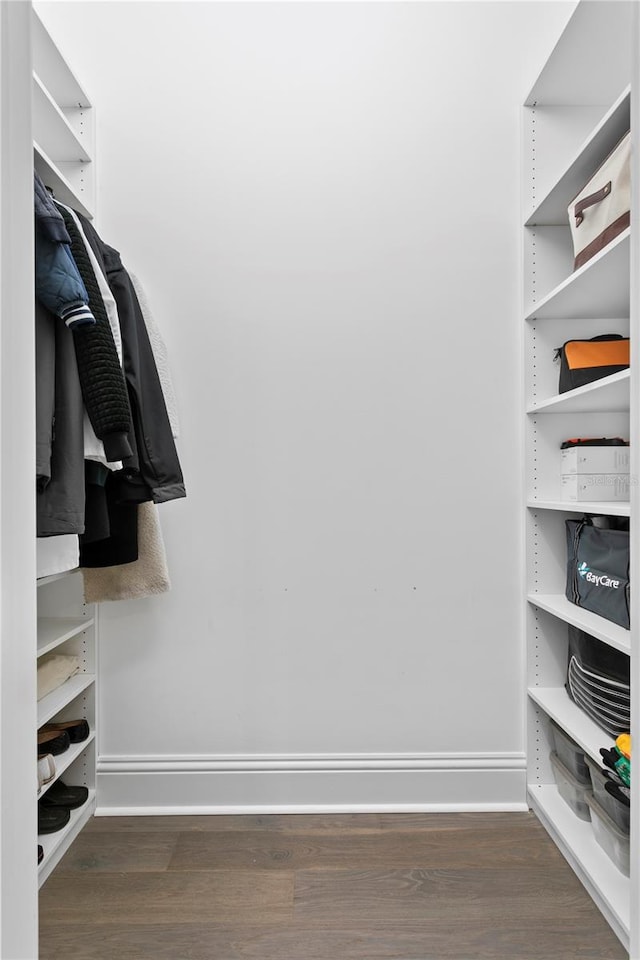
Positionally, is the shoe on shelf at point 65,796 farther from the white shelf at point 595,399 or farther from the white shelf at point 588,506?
the white shelf at point 595,399

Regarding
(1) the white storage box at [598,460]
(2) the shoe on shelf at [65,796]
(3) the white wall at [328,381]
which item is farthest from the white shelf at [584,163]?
(2) the shoe on shelf at [65,796]

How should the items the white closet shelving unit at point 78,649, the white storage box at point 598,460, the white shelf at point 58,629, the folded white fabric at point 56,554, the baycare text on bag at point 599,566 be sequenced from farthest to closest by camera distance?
the white closet shelving unit at point 78,649
the white storage box at point 598,460
the white shelf at point 58,629
the baycare text on bag at point 599,566
the folded white fabric at point 56,554

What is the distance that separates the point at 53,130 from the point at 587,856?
7.52 feet

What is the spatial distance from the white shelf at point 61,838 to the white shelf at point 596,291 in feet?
6.26

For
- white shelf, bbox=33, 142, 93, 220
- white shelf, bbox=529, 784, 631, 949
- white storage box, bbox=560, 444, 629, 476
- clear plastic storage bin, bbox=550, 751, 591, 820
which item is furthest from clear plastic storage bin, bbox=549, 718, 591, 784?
white shelf, bbox=33, 142, 93, 220

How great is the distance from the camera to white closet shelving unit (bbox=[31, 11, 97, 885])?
5.25 feet

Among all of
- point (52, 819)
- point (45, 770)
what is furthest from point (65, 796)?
point (45, 770)

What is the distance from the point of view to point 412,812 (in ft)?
5.82

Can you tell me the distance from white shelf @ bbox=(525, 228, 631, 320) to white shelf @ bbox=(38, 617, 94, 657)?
158 centimetres

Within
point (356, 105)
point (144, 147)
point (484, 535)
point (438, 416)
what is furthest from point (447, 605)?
point (144, 147)

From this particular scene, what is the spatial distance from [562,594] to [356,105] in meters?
1.59

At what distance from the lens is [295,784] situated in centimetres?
180

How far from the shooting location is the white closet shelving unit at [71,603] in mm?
1602

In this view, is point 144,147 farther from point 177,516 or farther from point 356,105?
point 177,516
